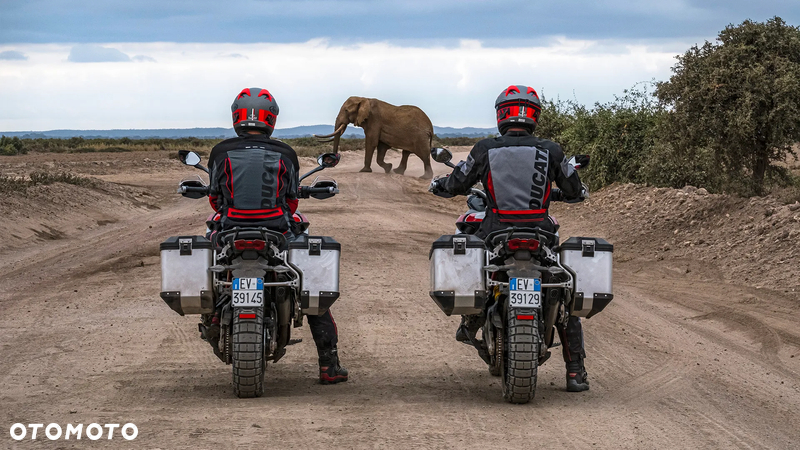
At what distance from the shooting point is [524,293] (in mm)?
6316

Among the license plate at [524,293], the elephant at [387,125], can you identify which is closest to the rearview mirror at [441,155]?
the license plate at [524,293]

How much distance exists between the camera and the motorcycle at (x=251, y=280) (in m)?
6.48

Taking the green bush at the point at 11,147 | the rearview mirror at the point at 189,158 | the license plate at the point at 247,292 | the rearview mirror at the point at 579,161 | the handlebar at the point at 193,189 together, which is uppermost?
the rearview mirror at the point at 579,161

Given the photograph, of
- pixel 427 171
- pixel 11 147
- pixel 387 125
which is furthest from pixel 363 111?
pixel 11 147

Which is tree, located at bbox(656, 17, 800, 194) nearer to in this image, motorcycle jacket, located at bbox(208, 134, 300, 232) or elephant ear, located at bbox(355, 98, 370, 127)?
motorcycle jacket, located at bbox(208, 134, 300, 232)

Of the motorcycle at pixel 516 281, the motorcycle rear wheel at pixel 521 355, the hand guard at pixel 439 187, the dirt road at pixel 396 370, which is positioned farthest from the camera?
the hand guard at pixel 439 187

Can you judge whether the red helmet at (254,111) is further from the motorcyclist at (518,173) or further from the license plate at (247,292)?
the motorcyclist at (518,173)

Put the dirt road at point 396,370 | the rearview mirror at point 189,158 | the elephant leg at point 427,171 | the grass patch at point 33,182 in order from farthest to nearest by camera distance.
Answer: the elephant leg at point 427,171 → the grass patch at point 33,182 → the rearview mirror at point 189,158 → the dirt road at point 396,370

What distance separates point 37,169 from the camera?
108 feet

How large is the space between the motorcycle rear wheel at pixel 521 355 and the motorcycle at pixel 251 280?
127 cm

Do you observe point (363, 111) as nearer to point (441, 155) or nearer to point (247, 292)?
point (441, 155)

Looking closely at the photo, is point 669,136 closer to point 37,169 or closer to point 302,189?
point 302,189

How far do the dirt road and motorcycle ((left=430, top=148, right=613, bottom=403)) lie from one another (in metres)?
0.42

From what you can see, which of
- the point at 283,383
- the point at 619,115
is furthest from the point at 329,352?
the point at 619,115
